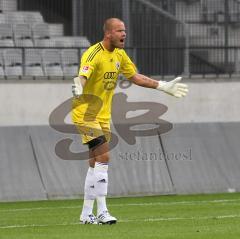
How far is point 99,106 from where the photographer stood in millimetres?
11094

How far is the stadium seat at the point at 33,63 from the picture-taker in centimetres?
2067

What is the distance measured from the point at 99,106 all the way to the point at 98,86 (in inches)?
9.6

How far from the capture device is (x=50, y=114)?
19.9m

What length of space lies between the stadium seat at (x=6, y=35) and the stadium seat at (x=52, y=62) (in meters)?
0.85

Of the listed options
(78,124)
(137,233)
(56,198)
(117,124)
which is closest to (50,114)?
(117,124)

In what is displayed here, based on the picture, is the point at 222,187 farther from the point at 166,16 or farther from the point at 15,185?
the point at 166,16

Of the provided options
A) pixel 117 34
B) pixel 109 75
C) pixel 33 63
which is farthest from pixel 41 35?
pixel 117 34

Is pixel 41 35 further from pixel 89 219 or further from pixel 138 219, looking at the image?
pixel 89 219

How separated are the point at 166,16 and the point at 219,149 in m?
5.41

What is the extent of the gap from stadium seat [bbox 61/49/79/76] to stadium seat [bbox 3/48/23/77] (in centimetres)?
107

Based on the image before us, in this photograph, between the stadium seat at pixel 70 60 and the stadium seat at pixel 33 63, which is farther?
the stadium seat at pixel 70 60

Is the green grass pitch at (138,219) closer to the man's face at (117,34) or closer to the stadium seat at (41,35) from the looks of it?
the man's face at (117,34)

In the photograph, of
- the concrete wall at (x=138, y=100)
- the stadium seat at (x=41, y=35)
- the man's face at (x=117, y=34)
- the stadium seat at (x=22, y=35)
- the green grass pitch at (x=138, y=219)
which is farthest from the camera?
the stadium seat at (x=41, y=35)

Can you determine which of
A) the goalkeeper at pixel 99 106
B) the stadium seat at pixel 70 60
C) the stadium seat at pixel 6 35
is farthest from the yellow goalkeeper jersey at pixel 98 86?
the stadium seat at pixel 6 35
